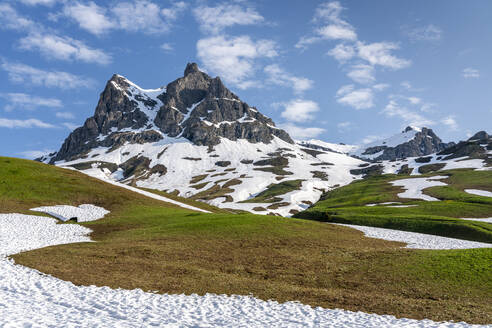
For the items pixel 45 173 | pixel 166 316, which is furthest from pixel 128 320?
pixel 45 173

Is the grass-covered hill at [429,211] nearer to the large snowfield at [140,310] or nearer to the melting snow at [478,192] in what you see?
the melting snow at [478,192]

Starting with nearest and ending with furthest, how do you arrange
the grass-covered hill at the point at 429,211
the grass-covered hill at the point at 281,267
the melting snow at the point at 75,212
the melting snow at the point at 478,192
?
the grass-covered hill at the point at 281,267 < the grass-covered hill at the point at 429,211 < the melting snow at the point at 75,212 < the melting snow at the point at 478,192

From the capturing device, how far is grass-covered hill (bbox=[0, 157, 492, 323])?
66.9 feet

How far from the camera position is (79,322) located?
14430 millimetres

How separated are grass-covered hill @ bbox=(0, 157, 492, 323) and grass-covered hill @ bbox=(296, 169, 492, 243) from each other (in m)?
19.5

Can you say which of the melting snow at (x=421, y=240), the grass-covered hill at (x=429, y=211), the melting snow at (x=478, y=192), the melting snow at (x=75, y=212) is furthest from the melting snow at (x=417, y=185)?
the melting snow at (x=75, y=212)

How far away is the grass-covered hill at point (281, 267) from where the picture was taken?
20406 millimetres

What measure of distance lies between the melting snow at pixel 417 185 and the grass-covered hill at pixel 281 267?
Result: 7957cm

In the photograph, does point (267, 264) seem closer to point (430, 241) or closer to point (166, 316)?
point (166, 316)

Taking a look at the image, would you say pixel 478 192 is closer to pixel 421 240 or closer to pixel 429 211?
pixel 429 211

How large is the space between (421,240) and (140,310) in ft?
144

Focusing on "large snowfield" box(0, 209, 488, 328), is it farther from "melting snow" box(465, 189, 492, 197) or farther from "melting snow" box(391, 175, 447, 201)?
"melting snow" box(465, 189, 492, 197)

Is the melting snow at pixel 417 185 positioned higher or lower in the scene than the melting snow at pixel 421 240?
higher

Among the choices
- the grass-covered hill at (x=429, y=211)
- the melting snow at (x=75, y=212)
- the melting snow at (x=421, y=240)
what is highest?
the melting snow at (x=75, y=212)
